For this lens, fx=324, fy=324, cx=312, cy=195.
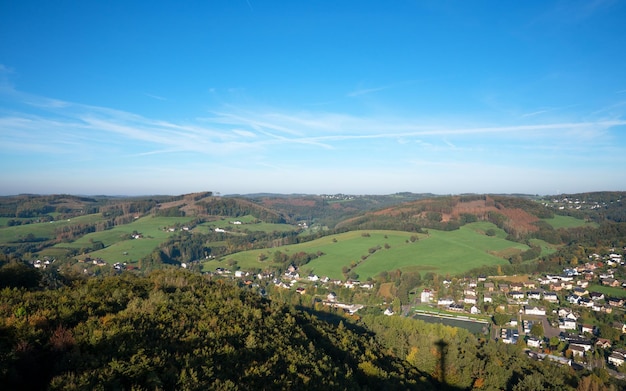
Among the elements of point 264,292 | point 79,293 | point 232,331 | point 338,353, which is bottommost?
point 264,292

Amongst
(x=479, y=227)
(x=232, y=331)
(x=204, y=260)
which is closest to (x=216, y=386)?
(x=232, y=331)

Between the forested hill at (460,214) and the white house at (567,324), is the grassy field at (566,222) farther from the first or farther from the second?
the white house at (567,324)

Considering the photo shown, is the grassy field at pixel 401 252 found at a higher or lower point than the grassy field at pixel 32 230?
lower

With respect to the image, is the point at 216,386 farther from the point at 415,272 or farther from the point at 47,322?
the point at 415,272

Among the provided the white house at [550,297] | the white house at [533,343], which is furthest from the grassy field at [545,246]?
the white house at [533,343]

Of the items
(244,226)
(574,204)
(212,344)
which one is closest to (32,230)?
(244,226)

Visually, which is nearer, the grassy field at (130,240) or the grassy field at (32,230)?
the grassy field at (130,240)

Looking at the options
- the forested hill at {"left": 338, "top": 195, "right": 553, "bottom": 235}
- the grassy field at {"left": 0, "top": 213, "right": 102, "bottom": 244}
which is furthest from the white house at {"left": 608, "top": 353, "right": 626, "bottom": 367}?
the grassy field at {"left": 0, "top": 213, "right": 102, "bottom": 244}

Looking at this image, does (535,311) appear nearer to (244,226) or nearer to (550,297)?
(550,297)
